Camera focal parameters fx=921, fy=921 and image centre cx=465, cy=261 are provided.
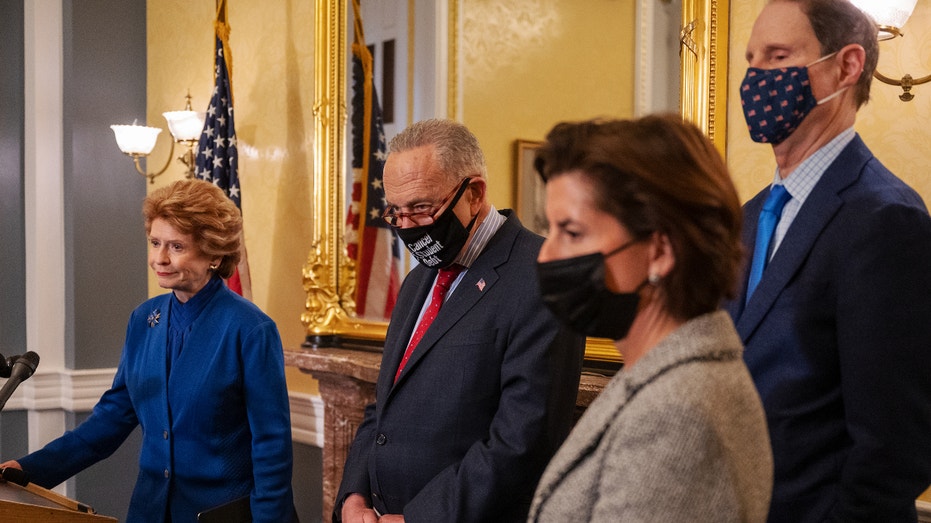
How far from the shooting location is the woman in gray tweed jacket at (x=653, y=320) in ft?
3.47

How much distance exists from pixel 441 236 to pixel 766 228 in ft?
2.28

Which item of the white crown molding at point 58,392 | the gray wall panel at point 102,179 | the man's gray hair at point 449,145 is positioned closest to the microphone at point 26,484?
the man's gray hair at point 449,145

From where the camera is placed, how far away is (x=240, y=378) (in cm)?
247

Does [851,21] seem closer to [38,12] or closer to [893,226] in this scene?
[893,226]

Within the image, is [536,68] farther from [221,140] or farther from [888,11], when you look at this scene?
[221,140]

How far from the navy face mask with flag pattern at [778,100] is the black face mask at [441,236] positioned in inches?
26.4

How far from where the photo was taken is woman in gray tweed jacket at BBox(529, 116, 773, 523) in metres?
1.06

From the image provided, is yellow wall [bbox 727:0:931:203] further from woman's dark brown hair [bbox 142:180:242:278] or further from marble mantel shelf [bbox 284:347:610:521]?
marble mantel shelf [bbox 284:347:610:521]

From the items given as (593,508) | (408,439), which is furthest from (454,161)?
(593,508)

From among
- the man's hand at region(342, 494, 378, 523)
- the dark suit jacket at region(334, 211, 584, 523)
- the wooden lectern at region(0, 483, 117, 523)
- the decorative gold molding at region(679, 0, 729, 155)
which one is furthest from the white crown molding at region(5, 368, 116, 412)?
the decorative gold molding at region(679, 0, 729, 155)

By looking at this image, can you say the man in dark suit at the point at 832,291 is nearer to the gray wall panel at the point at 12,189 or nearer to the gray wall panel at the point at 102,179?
the gray wall panel at the point at 102,179

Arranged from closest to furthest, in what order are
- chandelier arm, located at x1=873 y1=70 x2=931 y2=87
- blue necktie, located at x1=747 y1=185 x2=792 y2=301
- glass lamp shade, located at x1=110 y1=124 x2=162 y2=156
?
blue necktie, located at x1=747 y1=185 x2=792 y2=301 → chandelier arm, located at x1=873 y1=70 x2=931 y2=87 → glass lamp shade, located at x1=110 y1=124 x2=162 y2=156

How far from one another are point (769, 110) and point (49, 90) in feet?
14.2

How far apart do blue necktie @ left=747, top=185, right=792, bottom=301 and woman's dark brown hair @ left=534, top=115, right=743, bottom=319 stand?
0.56 meters
